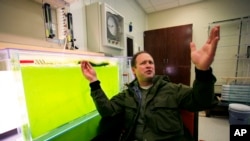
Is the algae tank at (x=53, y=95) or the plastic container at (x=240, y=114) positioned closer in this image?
the algae tank at (x=53, y=95)

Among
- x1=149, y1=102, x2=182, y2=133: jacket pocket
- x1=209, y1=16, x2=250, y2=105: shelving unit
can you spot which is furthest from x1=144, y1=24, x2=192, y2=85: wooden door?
x1=149, y1=102, x2=182, y2=133: jacket pocket

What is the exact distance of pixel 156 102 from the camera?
0.96 metres

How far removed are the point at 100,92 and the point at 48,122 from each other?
346 mm

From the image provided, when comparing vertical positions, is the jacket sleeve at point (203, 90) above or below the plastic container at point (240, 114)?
above

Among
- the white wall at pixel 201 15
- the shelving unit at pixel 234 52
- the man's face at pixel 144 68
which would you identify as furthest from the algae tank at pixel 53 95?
the white wall at pixel 201 15

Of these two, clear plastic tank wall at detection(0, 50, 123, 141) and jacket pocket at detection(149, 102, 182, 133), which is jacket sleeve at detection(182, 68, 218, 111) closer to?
jacket pocket at detection(149, 102, 182, 133)

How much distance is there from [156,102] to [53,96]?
0.66m

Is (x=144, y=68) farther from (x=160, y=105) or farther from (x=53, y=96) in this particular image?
(x=53, y=96)

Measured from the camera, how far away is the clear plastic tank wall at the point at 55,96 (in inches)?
24.3

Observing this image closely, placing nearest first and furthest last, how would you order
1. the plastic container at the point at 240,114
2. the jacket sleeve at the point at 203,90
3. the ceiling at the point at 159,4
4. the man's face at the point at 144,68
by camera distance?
the jacket sleeve at the point at 203,90, the man's face at the point at 144,68, the plastic container at the point at 240,114, the ceiling at the point at 159,4

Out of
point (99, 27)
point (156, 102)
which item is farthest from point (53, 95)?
point (99, 27)

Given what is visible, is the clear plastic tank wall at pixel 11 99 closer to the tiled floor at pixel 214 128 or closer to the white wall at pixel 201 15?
the tiled floor at pixel 214 128

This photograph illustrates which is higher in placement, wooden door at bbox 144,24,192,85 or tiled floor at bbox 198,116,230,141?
wooden door at bbox 144,24,192,85

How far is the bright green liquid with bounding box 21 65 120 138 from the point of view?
0.62 metres
